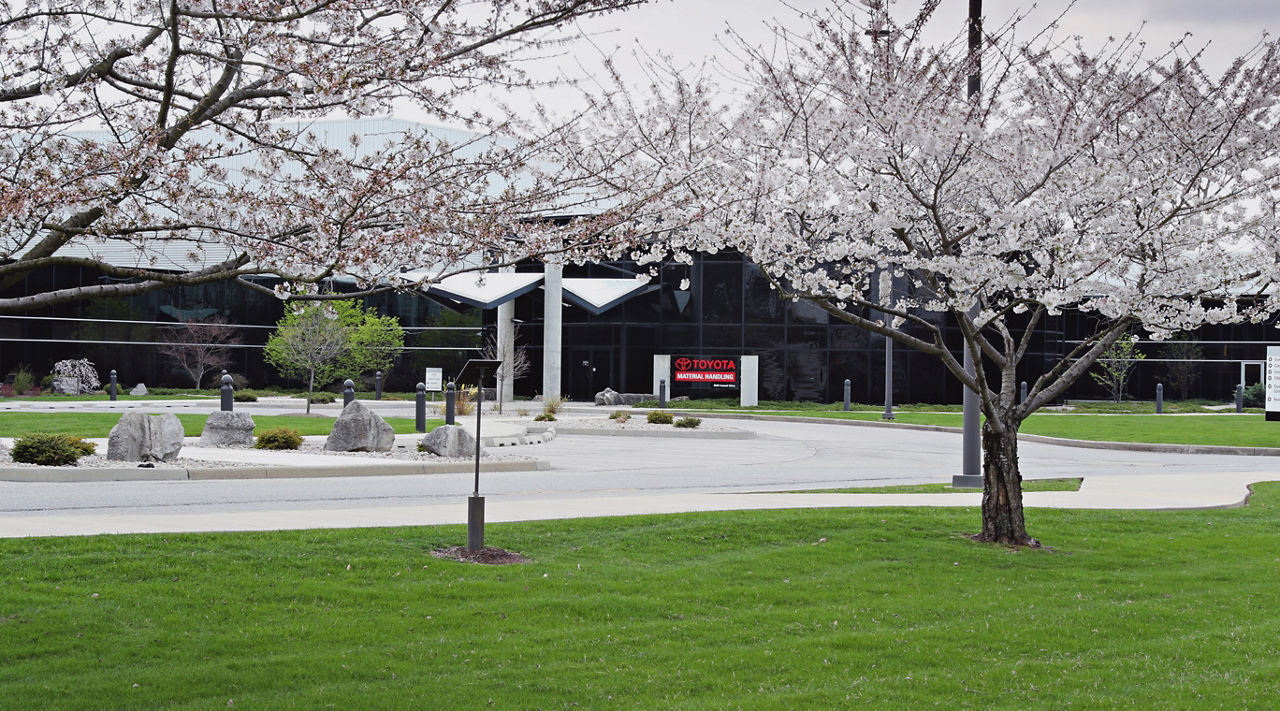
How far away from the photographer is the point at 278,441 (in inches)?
846

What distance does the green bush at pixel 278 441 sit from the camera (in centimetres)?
2152

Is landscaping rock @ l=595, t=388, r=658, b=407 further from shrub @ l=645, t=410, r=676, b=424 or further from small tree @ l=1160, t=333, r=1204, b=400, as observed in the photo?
small tree @ l=1160, t=333, r=1204, b=400

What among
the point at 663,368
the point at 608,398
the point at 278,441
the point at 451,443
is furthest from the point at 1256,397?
the point at 278,441

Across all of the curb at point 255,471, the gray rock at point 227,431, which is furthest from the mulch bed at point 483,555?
the gray rock at point 227,431

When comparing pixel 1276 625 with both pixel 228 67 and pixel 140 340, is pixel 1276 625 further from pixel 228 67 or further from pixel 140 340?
pixel 140 340

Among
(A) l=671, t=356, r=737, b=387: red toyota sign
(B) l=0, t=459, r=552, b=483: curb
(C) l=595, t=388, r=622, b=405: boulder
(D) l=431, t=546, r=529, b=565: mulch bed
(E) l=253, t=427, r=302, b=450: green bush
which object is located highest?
(A) l=671, t=356, r=737, b=387: red toyota sign

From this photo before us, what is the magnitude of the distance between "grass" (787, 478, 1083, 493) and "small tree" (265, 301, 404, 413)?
96.1ft

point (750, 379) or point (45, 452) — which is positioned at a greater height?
point (750, 379)

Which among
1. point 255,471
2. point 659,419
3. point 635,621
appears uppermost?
point 659,419

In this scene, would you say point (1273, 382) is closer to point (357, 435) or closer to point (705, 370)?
point (705, 370)

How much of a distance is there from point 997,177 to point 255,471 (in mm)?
11210

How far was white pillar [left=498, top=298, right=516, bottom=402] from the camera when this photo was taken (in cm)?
5125

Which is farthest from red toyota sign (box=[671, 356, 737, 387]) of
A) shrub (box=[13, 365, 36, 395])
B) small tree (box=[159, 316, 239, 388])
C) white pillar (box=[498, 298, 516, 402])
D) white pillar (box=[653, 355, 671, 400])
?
shrub (box=[13, 365, 36, 395])

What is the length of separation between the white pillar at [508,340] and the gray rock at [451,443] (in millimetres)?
29631
